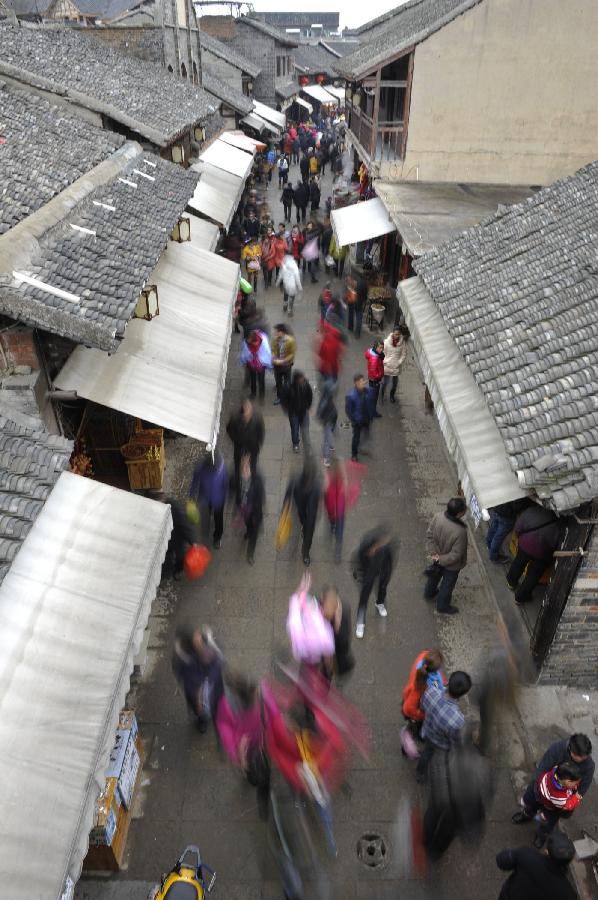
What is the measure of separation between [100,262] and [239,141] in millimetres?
19354

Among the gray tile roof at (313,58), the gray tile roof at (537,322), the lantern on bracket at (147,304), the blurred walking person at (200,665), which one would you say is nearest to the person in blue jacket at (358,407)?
the gray tile roof at (537,322)

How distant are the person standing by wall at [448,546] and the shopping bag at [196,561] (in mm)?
3005

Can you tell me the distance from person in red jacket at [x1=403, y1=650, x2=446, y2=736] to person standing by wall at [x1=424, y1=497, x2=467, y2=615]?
5.28 ft

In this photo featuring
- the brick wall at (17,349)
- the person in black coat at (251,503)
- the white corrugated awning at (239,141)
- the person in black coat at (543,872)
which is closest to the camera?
the person in black coat at (543,872)

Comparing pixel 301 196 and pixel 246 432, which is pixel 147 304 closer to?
pixel 246 432

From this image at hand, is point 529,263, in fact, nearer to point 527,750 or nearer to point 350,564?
point 350,564

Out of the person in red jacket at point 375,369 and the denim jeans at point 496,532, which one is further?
the person in red jacket at point 375,369

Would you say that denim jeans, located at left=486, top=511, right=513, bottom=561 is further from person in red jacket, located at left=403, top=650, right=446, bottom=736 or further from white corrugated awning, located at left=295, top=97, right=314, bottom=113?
white corrugated awning, located at left=295, top=97, right=314, bottom=113

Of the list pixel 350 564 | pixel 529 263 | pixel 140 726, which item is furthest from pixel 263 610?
pixel 529 263

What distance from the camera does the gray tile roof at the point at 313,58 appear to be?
52.5 meters

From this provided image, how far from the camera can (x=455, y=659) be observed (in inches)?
275

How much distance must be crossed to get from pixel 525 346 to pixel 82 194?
6699 millimetres

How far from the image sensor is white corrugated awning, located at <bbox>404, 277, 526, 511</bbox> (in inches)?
231

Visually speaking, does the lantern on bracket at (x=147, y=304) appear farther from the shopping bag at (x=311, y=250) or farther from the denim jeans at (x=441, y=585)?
the shopping bag at (x=311, y=250)
